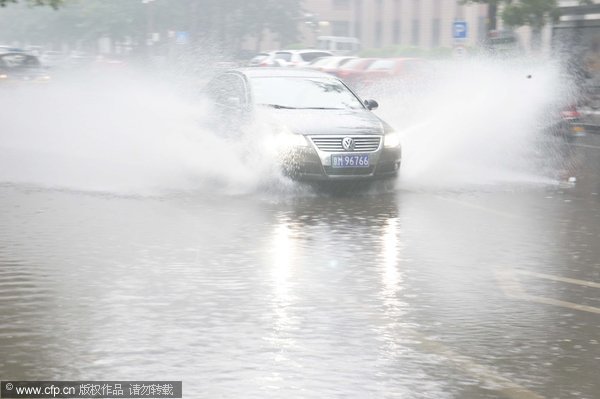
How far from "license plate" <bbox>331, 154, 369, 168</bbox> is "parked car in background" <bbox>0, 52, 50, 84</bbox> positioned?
2646 cm

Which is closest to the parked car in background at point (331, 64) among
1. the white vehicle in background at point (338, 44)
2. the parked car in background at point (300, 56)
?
the parked car in background at point (300, 56)

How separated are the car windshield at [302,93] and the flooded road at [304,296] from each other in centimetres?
239

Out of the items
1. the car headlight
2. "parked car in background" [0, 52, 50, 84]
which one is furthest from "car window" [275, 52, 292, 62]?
the car headlight

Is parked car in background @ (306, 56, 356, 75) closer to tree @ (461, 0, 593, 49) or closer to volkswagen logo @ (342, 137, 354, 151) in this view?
tree @ (461, 0, 593, 49)

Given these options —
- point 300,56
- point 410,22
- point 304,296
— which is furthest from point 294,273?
point 410,22

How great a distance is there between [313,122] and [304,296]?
20.9 feet

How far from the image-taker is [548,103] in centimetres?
2131

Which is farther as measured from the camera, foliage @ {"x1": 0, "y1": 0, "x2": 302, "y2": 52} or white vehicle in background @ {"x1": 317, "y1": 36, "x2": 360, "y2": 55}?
foliage @ {"x1": 0, "y1": 0, "x2": 302, "y2": 52}

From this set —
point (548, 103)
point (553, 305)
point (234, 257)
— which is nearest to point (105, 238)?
point (234, 257)

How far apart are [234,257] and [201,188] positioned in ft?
15.9

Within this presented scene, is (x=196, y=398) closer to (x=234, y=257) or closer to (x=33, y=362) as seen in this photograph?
(x=33, y=362)

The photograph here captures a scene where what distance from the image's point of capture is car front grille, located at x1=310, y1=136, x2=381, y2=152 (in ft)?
43.7

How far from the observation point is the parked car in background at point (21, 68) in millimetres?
37812

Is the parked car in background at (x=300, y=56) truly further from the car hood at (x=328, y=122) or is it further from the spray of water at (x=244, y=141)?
the car hood at (x=328, y=122)
